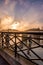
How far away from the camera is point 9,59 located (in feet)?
14.7

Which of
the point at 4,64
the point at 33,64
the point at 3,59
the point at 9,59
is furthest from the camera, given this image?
the point at 3,59

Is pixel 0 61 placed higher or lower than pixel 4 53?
lower

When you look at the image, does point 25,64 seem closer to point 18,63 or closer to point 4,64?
point 18,63

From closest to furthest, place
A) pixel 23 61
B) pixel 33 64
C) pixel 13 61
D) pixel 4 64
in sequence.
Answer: pixel 33 64 → pixel 23 61 → pixel 13 61 → pixel 4 64

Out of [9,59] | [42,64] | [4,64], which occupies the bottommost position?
[42,64]

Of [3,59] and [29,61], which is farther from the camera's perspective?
[3,59]

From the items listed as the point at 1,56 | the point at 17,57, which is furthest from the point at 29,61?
the point at 1,56

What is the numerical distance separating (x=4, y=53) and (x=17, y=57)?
40.2 inches

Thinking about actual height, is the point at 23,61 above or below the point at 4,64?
above

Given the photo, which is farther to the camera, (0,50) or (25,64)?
(0,50)

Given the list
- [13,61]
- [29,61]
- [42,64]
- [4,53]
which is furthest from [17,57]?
[42,64]

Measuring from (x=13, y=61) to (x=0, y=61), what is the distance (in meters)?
1.21

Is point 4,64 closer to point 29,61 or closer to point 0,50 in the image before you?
point 0,50

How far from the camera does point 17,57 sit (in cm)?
432
